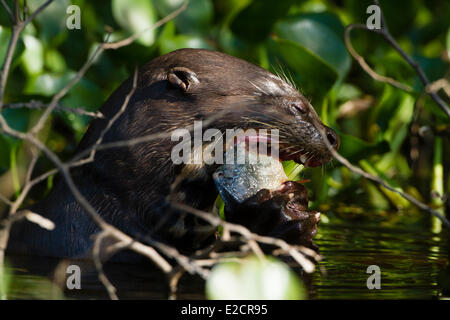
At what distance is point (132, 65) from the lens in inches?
224

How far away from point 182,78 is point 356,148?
172 cm

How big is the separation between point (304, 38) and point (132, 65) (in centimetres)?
108

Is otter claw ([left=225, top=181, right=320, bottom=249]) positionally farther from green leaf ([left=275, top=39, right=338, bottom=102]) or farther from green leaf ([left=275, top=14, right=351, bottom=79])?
green leaf ([left=275, top=14, right=351, bottom=79])

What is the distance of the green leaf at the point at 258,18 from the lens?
19.0ft

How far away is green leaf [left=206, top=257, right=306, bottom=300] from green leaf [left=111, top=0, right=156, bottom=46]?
3.06 m

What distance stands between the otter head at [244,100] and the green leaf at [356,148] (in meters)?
1.26

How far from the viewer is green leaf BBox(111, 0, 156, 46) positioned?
5.51 metres

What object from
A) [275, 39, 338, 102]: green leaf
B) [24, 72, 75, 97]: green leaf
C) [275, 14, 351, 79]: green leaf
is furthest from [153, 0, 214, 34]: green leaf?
[275, 39, 338, 102]: green leaf

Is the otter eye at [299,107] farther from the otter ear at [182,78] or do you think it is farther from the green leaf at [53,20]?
the green leaf at [53,20]

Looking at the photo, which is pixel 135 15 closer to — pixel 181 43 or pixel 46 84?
pixel 181 43

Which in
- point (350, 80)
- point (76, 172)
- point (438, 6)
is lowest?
point (76, 172)

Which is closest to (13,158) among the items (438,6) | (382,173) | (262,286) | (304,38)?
(304,38)

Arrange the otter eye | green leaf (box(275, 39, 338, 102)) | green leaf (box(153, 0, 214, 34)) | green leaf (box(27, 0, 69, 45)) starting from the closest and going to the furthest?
the otter eye
green leaf (box(275, 39, 338, 102))
green leaf (box(27, 0, 69, 45))
green leaf (box(153, 0, 214, 34))
